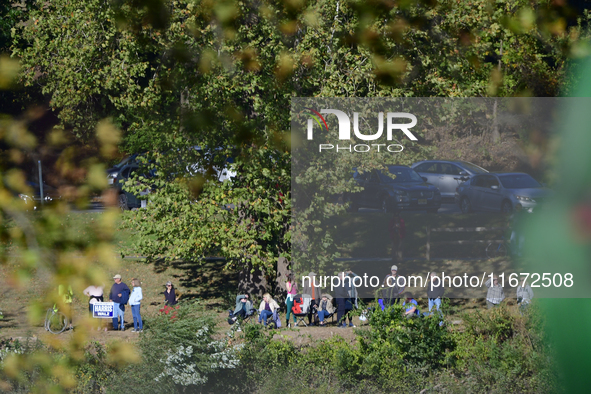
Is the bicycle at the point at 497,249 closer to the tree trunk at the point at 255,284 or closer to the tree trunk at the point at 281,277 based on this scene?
the tree trunk at the point at 281,277

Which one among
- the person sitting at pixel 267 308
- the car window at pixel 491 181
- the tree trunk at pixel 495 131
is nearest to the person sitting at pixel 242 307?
the person sitting at pixel 267 308

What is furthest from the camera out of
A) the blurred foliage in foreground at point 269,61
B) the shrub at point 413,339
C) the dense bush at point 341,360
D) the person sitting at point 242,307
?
the person sitting at point 242,307

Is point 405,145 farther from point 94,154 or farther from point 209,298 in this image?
point 94,154

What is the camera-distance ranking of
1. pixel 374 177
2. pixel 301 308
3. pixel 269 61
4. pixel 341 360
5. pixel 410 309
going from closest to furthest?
pixel 341 360, pixel 410 309, pixel 269 61, pixel 374 177, pixel 301 308

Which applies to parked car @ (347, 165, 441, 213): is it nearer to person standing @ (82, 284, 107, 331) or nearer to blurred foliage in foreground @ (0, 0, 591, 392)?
blurred foliage in foreground @ (0, 0, 591, 392)

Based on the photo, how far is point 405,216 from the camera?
12.6 meters

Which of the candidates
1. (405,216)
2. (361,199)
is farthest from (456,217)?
(361,199)

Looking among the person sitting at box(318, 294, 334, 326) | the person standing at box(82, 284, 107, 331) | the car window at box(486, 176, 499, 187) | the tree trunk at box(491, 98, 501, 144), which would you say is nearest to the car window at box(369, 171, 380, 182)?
the car window at box(486, 176, 499, 187)

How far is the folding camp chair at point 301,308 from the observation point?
1241 cm

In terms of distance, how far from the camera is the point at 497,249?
11688mm

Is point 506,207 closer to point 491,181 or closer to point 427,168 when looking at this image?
point 491,181

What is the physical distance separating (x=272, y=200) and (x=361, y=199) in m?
1.79

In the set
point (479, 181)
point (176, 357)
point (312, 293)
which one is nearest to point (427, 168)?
point (479, 181)

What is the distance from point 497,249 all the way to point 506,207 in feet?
3.12
